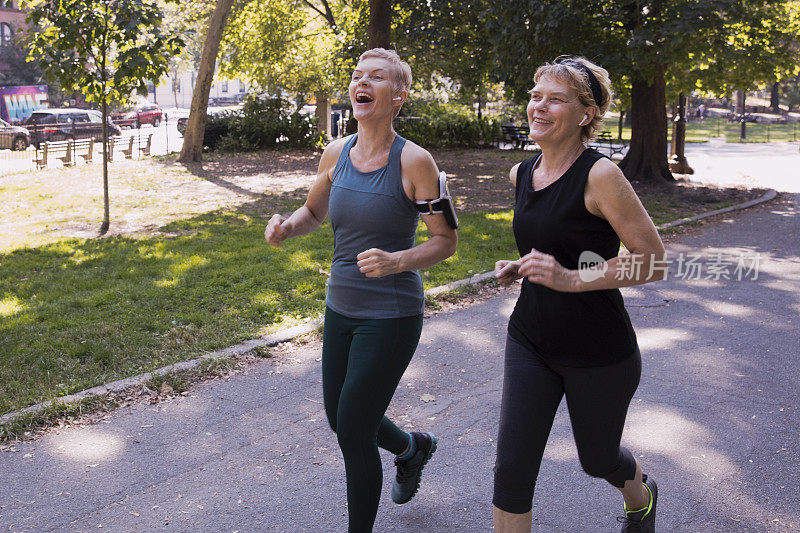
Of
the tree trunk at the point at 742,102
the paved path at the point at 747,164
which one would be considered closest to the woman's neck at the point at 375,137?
the paved path at the point at 747,164

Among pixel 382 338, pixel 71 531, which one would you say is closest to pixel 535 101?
pixel 382 338

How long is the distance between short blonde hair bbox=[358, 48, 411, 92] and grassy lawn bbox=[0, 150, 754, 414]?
131 inches

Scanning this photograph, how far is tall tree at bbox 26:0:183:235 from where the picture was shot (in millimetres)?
10453

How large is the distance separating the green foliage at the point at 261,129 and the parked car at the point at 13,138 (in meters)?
9.78

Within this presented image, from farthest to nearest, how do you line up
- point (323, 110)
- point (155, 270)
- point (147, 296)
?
point (323, 110) < point (155, 270) < point (147, 296)

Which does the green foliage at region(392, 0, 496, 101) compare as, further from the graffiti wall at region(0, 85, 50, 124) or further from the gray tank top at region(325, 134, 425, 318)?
the graffiti wall at region(0, 85, 50, 124)

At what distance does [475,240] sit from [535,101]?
7974mm

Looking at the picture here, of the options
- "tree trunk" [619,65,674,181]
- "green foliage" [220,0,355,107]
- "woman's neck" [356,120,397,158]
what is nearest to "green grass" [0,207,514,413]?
"woman's neck" [356,120,397,158]

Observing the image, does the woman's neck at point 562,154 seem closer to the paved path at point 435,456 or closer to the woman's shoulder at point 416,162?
the woman's shoulder at point 416,162

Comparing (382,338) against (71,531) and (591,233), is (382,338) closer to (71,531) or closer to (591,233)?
(591,233)

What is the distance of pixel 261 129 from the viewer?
25.9 meters

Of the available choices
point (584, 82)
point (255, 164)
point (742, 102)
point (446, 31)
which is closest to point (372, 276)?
point (584, 82)

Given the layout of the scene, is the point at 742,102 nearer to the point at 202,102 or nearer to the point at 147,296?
the point at 202,102

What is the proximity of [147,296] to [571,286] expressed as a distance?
5839mm
